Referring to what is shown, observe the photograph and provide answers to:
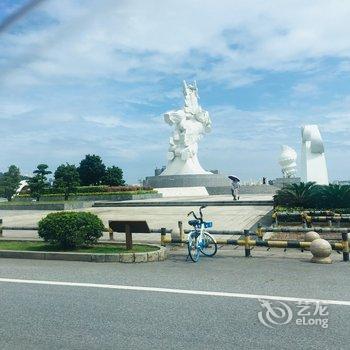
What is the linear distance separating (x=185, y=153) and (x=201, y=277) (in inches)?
1779

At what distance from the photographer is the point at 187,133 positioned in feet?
175

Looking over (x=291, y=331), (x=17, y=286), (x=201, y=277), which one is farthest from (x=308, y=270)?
(x=17, y=286)

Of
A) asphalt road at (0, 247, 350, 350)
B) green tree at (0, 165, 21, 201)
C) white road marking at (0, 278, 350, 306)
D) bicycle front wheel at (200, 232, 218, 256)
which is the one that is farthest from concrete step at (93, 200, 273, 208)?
white road marking at (0, 278, 350, 306)

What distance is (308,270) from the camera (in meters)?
8.25

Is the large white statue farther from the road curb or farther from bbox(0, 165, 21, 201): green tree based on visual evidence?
the road curb

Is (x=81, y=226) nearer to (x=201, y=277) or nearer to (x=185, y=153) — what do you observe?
(x=201, y=277)

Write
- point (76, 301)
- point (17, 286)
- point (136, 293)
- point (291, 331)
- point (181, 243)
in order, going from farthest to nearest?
point (181, 243)
point (17, 286)
point (136, 293)
point (76, 301)
point (291, 331)

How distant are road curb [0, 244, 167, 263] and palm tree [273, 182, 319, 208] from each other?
439 inches

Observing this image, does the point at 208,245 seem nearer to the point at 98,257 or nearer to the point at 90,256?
the point at 98,257

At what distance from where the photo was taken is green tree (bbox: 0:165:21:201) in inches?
1559

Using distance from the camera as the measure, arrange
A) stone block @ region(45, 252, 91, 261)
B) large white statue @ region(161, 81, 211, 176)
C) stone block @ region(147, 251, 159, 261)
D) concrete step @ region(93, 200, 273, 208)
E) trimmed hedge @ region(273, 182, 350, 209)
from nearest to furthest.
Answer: stone block @ region(147, 251, 159, 261), stone block @ region(45, 252, 91, 261), trimmed hedge @ region(273, 182, 350, 209), concrete step @ region(93, 200, 273, 208), large white statue @ region(161, 81, 211, 176)

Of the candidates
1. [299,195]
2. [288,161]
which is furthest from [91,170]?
[299,195]

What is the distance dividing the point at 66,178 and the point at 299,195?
20.1m

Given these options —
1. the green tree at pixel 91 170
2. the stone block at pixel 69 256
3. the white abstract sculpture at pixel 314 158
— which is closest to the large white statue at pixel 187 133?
the green tree at pixel 91 170
